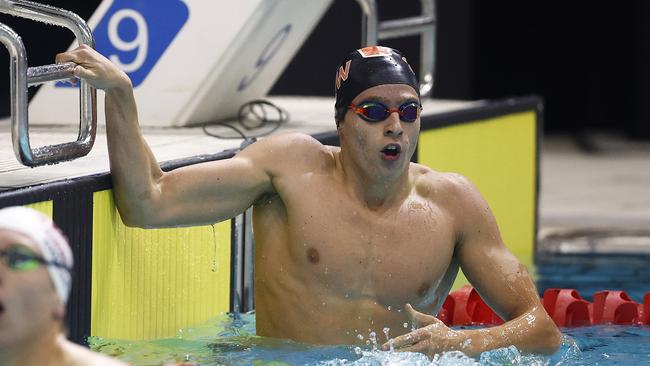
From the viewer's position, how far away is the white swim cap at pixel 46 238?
76.7 inches

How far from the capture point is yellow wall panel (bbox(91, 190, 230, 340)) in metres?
3.61

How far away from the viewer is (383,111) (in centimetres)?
354

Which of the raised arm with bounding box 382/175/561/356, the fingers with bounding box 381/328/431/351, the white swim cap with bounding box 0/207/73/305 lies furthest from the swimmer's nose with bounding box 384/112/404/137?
the white swim cap with bounding box 0/207/73/305

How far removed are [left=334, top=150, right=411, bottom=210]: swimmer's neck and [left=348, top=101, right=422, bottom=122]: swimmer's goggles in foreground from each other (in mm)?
176

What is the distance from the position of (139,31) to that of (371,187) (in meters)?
2.17

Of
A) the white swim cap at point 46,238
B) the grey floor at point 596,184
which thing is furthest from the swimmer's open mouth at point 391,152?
the grey floor at point 596,184

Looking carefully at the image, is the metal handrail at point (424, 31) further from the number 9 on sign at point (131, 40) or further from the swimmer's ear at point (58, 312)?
the swimmer's ear at point (58, 312)

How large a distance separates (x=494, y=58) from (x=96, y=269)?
1091 centimetres

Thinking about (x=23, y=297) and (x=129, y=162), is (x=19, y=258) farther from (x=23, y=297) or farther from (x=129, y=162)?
(x=129, y=162)

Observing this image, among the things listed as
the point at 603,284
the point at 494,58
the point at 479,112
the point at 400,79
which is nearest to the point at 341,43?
the point at 479,112

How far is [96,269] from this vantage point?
357 cm

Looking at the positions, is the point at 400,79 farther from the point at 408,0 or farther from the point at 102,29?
the point at 408,0

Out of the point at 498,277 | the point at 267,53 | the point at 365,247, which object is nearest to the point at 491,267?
the point at 498,277

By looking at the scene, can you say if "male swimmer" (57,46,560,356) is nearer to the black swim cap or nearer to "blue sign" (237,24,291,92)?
the black swim cap
